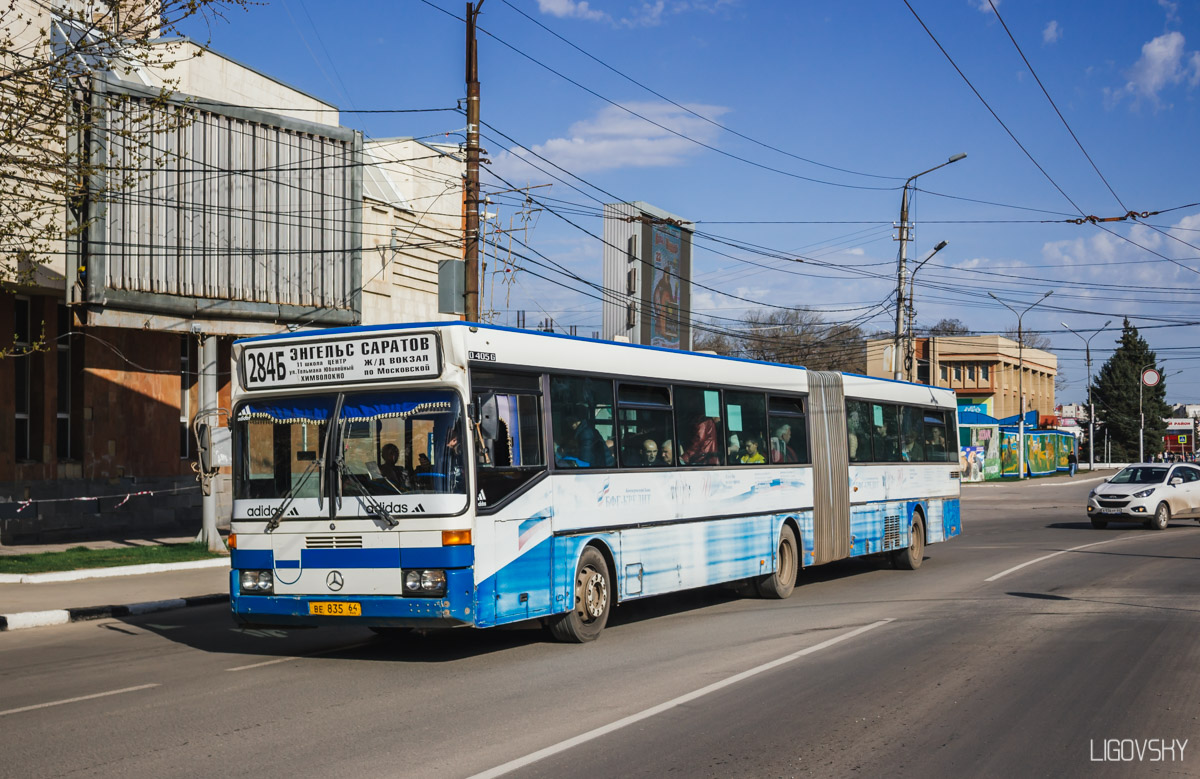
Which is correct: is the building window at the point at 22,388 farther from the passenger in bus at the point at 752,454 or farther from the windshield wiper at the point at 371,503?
the windshield wiper at the point at 371,503

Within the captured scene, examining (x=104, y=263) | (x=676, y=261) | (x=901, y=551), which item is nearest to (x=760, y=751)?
(x=901, y=551)

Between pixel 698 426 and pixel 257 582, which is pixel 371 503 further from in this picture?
pixel 698 426

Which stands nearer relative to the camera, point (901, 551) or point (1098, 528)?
point (901, 551)

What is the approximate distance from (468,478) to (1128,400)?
109 meters

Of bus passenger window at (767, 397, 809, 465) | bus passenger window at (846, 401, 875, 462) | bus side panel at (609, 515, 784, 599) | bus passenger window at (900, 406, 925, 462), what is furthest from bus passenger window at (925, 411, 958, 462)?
bus side panel at (609, 515, 784, 599)

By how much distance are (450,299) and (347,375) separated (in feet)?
79.3

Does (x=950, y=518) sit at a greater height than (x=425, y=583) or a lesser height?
lesser

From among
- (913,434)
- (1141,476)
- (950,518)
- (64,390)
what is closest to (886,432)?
(913,434)

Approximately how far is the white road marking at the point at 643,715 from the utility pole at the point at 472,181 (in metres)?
9.72

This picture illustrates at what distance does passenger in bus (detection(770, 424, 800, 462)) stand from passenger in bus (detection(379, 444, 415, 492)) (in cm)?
703

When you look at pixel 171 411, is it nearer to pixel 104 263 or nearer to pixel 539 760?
pixel 104 263

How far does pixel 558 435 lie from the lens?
1154cm

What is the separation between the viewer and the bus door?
17.1 meters

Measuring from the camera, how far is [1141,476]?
32250 mm
